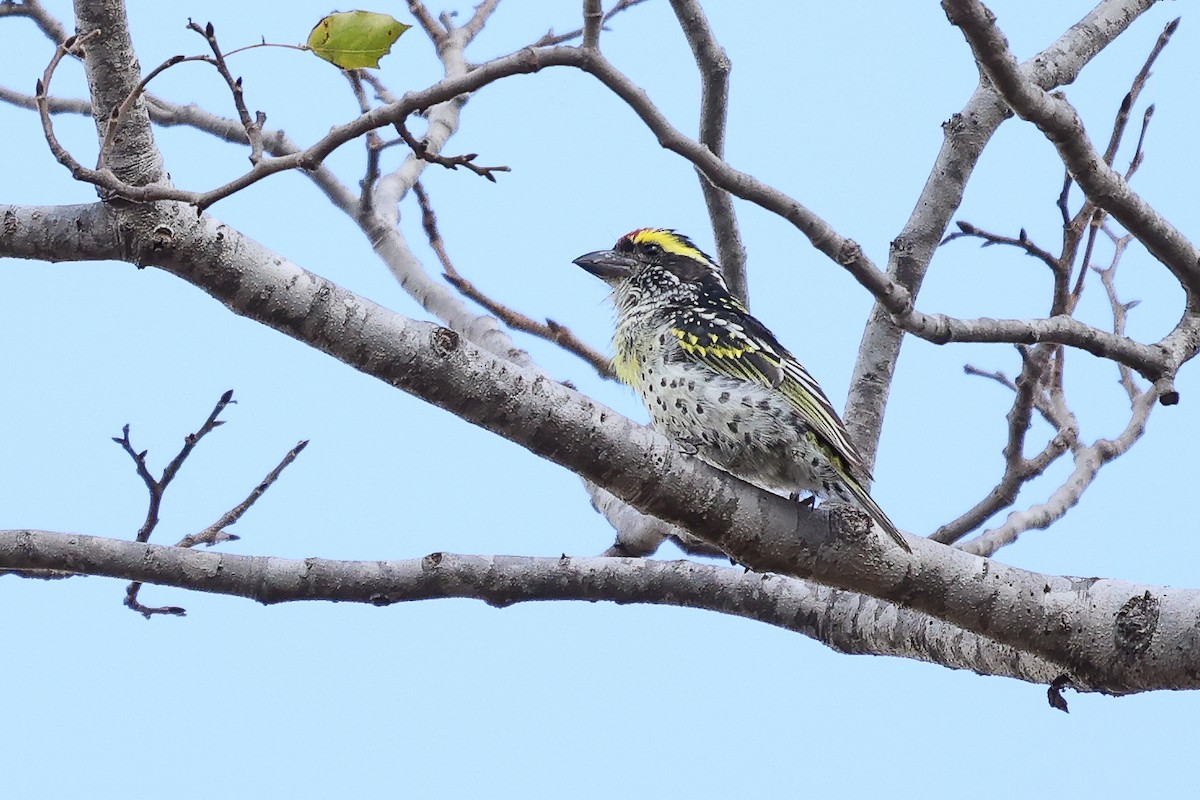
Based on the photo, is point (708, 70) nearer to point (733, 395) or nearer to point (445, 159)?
point (733, 395)

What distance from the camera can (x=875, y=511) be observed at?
3924 millimetres

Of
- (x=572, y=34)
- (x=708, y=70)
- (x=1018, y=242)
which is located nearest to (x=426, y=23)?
(x=572, y=34)

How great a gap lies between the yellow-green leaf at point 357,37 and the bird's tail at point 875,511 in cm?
193

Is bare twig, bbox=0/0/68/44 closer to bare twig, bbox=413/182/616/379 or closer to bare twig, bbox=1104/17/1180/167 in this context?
bare twig, bbox=413/182/616/379

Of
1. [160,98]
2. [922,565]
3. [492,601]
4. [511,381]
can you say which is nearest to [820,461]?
[922,565]

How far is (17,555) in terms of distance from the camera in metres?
3.67

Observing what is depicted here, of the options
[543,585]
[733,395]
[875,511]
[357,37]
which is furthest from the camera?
[733,395]

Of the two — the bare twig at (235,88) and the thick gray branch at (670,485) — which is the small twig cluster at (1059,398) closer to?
the thick gray branch at (670,485)

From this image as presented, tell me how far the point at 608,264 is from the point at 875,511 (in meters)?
2.60

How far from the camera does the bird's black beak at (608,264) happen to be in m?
6.17

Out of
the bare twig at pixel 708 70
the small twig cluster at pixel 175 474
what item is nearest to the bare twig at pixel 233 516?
the small twig cluster at pixel 175 474

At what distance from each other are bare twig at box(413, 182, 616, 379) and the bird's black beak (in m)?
0.49

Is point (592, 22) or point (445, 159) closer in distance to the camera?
point (445, 159)

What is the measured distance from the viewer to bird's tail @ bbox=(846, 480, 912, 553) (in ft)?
12.2
